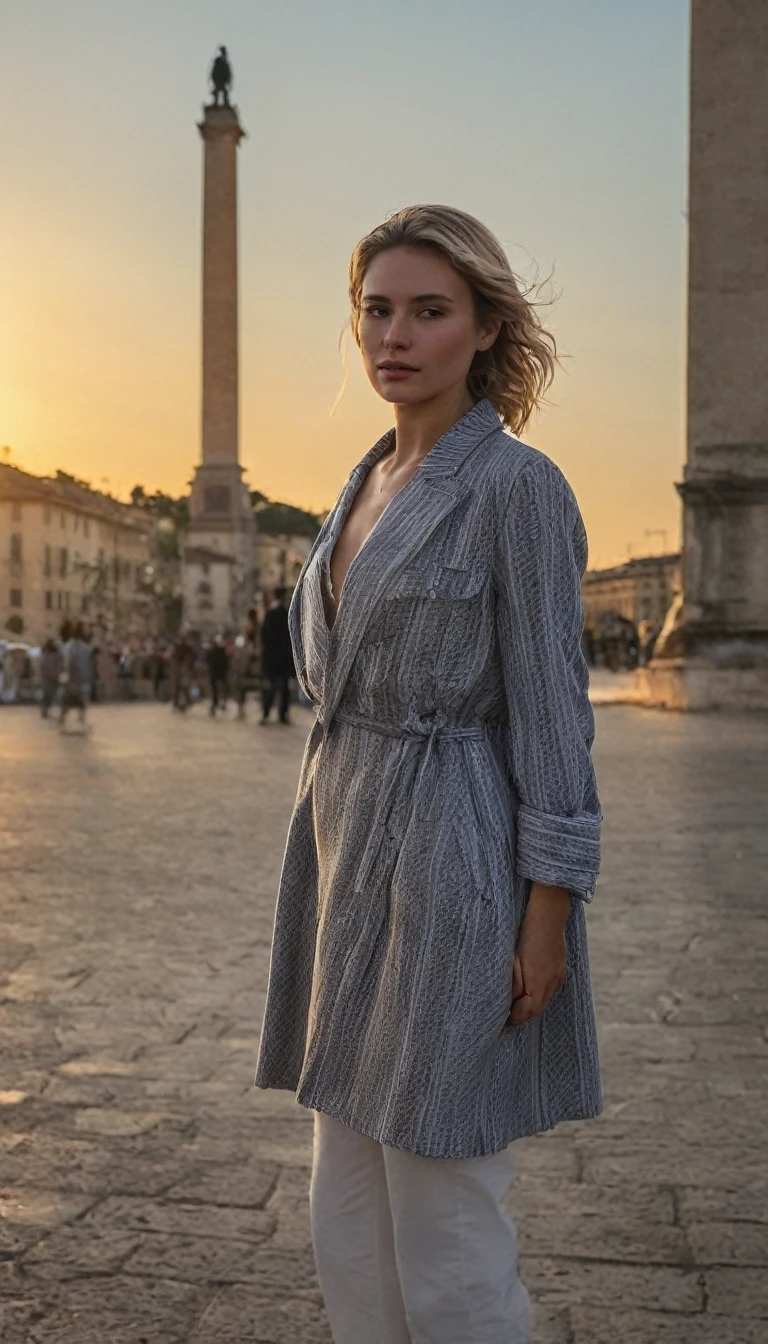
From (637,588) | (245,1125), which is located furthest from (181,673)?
(637,588)

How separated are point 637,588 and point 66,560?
77.7m

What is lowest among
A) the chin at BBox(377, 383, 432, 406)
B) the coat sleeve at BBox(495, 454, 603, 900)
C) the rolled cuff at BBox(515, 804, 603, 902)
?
the rolled cuff at BBox(515, 804, 603, 902)

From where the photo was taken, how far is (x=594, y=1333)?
2.93 metres

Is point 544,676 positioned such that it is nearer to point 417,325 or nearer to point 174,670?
point 417,325

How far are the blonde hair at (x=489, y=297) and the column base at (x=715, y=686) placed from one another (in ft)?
65.8

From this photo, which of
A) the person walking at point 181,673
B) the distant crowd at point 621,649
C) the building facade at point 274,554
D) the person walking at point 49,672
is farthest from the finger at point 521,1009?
the building facade at point 274,554

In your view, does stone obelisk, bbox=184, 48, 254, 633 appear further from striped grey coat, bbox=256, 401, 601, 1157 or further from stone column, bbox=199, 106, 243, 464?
striped grey coat, bbox=256, 401, 601, 1157

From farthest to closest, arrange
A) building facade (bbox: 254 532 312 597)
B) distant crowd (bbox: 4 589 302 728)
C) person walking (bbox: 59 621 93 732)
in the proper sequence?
building facade (bbox: 254 532 312 597) < person walking (bbox: 59 621 93 732) < distant crowd (bbox: 4 589 302 728)

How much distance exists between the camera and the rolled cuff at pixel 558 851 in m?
2.09

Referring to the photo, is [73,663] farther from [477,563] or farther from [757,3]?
[477,563]

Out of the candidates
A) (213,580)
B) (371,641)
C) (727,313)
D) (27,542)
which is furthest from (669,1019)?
(27,542)

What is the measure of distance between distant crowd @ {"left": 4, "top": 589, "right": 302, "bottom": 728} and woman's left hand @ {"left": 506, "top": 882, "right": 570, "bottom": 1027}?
973 cm

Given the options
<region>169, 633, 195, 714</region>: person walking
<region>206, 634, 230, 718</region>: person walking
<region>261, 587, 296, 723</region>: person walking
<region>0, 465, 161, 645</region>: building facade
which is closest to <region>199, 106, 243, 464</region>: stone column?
<region>169, 633, 195, 714</region>: person walking

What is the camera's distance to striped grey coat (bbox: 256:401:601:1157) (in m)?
2.08
